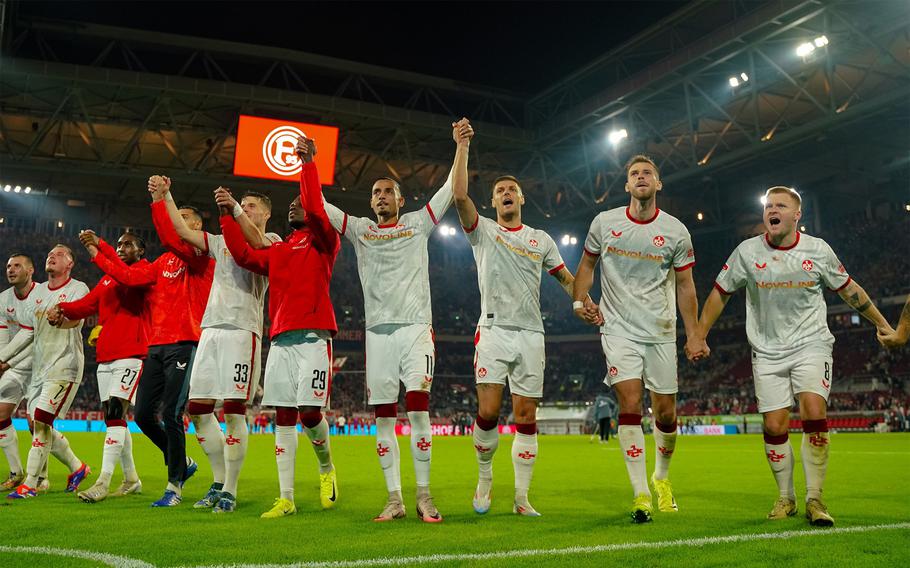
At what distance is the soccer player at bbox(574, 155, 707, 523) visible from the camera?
5.95m

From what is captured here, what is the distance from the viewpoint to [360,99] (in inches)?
1110

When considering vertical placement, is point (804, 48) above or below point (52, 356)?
above

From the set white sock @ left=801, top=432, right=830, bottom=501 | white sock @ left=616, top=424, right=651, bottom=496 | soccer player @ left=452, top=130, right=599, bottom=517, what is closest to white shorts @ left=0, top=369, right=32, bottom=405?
soccer player @ left=452, top=130, right=599, bottom=517

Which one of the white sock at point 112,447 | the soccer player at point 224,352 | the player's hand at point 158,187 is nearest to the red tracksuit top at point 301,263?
the soccer player at point 224,352

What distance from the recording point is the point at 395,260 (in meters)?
6.21

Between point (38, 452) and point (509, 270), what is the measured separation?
5165 mm

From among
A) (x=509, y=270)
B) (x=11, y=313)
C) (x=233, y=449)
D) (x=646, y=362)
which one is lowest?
(x=233, y=449)

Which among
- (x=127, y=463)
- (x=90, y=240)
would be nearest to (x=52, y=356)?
(x=127, y=463)

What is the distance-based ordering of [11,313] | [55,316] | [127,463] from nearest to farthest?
[55,316]
[127,463]
[11,313]

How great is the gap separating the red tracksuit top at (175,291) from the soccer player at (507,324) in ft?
8.65

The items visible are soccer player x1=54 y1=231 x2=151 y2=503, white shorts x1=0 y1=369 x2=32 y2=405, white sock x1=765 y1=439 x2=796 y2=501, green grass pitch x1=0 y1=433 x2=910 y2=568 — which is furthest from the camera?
white shorts x1=0 y1=369 x2=32 y2=405

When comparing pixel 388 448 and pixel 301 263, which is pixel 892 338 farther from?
pixel 301 263

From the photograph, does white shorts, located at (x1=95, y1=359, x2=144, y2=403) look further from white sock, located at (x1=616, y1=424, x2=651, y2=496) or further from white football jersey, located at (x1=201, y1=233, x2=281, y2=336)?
white sock, located at (x1=616, y1=424, x2=651, y2=496)

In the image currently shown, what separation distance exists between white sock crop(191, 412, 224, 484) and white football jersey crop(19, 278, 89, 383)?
2.47m
